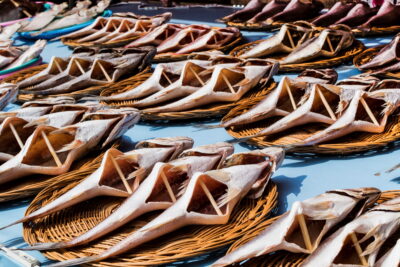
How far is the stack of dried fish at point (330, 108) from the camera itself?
176 centimetres

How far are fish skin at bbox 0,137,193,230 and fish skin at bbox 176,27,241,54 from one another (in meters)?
1.48

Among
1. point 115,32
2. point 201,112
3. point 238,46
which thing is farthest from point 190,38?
point 201,112

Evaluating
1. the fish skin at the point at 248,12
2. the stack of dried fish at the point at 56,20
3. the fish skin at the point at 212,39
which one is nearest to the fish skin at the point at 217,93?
the fish skin at the point at 212,39

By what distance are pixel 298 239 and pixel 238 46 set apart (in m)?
2.10

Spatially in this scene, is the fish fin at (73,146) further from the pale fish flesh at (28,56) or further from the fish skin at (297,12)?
the fish skin at (297,12)

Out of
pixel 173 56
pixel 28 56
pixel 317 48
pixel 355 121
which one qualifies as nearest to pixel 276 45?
pixel 317 48

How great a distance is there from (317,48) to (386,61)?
1.35 ft

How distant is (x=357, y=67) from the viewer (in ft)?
7.89

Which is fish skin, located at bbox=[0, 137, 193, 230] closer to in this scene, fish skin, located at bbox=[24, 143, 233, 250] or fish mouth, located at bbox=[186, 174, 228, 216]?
fish skin, located at bbox=[24, 143, 233, 250]

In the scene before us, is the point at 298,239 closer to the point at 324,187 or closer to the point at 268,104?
the point at 324,187

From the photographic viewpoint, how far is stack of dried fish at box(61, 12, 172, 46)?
143 inches

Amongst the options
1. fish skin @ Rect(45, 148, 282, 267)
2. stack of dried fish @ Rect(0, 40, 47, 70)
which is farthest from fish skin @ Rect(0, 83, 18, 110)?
fish skin @ Rect(45, 148, 282, 267)

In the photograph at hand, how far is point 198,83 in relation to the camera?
7.73 ft

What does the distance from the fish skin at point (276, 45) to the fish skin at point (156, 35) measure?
0.73 metres
